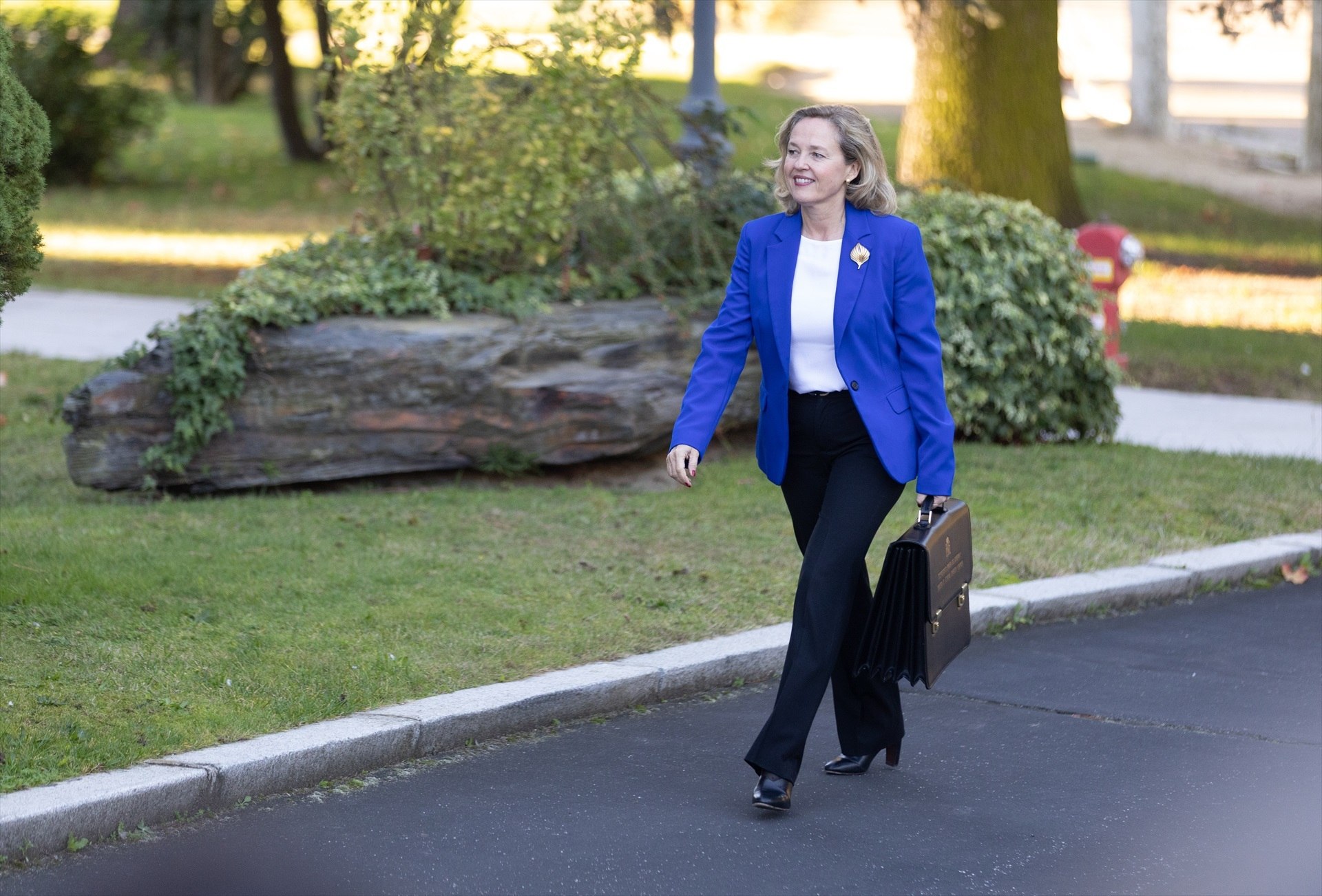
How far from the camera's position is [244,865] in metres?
4.08

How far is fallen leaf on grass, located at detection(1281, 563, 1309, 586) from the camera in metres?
7.27

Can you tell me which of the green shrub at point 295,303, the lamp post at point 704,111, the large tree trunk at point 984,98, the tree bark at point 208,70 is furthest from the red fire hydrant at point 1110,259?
the tree bark at point 208,70

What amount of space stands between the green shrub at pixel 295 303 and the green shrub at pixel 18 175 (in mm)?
1964

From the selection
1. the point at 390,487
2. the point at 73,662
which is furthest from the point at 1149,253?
the point at 73,662

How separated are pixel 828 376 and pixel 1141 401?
7304 millimetres

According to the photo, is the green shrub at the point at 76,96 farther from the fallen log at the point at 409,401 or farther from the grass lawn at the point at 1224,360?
the fallen log at the point at 409,401

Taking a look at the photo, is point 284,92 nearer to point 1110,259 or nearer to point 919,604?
point 1110,259

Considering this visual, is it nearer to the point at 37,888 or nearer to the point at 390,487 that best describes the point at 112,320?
the point at 390,487

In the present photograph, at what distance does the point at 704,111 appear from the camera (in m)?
9.50

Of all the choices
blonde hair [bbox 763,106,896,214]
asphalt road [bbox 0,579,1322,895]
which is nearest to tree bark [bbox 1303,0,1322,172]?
asphalt road [bbox 0,579,1322,895]

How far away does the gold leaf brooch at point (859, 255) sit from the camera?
4461mm

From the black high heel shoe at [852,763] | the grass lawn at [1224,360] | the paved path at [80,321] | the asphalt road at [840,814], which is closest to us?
the asphalt road at [840,814]

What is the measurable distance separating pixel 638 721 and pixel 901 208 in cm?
506

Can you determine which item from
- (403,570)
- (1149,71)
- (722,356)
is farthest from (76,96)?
(722,356)
